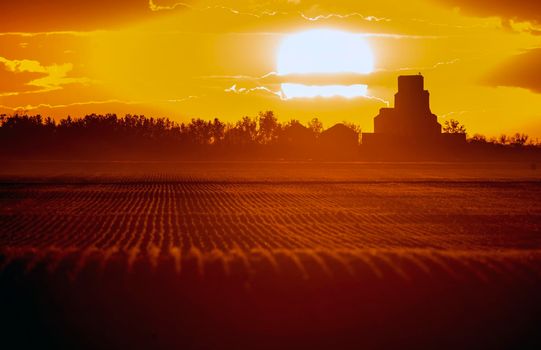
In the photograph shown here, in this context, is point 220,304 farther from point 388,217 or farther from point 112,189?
point 112,189

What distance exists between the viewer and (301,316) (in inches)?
473

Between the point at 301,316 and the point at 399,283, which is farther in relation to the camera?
the point at 399,283

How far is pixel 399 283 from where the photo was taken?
529 inches

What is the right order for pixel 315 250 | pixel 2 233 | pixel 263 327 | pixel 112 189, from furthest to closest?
1. pixel 112 189
2. pixel 2 233
3. pixel 315 250
4. pixel 263 327

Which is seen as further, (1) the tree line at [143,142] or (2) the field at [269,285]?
(1) the tree line at [143,142]

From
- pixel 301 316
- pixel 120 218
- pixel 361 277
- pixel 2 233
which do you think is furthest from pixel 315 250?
pixel 120 218

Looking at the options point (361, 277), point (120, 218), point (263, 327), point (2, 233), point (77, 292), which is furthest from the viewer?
point (120, 218)

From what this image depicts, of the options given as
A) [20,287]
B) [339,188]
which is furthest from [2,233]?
[339,188]

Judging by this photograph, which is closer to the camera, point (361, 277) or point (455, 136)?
point (361, 277)

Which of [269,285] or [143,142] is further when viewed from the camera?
[143,142]

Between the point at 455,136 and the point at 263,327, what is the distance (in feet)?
411

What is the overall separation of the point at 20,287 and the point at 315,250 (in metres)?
6.40

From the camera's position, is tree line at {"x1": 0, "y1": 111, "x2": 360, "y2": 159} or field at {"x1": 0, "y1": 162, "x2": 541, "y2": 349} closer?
field at {"x1": 0, "y1": 162, "x2": 541, "y2": 349}

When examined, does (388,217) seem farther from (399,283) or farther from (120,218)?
(399,283)
